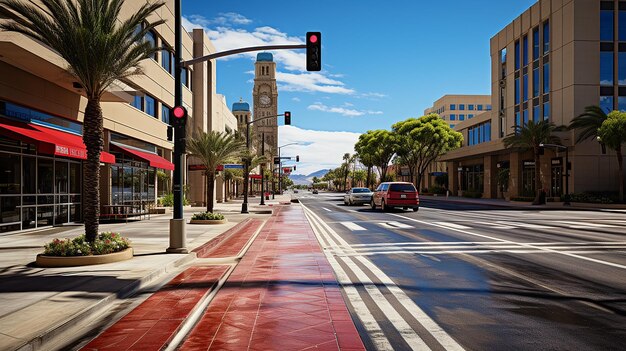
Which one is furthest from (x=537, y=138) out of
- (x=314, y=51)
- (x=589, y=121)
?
(x=314, y=51)

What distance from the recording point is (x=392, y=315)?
6.11m

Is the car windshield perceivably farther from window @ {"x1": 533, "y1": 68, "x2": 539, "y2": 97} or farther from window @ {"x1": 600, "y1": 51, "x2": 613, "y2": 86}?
window @ {"x1": 533, "y1": 68, "x2": 539, "y2": 97}

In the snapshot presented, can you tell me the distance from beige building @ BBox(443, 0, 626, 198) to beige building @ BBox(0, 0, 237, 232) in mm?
35671

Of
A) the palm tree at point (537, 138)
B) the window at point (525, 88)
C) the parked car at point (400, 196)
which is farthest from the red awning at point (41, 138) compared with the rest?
the window at point (525, 88)

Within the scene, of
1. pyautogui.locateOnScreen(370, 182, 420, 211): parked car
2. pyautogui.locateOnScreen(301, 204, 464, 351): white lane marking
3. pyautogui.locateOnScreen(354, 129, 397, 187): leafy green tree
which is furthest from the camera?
pyautogui.locateOnScreen(354, 129, 397, 187): leafy green tree

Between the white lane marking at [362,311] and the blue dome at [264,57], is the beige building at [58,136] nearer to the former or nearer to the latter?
the white lane marking at [362,311]

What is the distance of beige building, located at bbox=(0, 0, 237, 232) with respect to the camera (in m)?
15.6

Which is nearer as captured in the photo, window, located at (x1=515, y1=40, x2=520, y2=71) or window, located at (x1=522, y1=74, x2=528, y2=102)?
window, located at (x1=522, y1=74, x2=528, y2=102)

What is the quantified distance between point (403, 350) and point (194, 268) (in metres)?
6.30

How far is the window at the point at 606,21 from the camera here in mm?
44000

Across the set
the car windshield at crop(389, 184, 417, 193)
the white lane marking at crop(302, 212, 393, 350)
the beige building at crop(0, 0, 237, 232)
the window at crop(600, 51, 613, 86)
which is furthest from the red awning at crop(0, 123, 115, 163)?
the window at crop(600, 51, 613, 86)

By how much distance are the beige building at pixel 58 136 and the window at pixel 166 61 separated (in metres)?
1.23

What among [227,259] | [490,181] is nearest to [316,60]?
[227,259]

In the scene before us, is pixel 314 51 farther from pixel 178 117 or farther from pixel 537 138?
pixel 537 138
